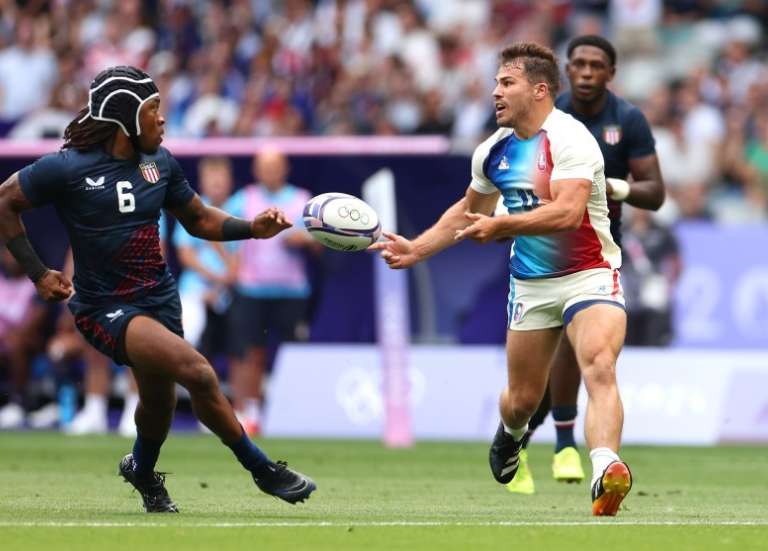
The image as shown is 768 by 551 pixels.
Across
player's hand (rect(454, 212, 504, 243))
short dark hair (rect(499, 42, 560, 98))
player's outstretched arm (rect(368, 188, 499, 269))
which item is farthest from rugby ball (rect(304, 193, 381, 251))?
short dark hair (rect(499, 42, 560, 98))

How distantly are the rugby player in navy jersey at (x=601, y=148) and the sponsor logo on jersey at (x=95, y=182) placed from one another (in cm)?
379

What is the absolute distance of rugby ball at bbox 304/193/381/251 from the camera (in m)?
9.88

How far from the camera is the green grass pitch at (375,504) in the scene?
809 cm

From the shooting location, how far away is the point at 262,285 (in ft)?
59.2

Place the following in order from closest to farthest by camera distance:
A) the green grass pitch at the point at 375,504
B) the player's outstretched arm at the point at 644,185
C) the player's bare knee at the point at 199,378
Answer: the green grass pitch at the point at 375,504
the player's bare knee at the point at 199,378
the player's outstretched arm at the point at 644,185

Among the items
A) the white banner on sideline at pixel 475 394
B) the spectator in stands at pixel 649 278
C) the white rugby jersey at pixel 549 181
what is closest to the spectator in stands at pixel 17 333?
the white banner on sideline at pixel 475 394

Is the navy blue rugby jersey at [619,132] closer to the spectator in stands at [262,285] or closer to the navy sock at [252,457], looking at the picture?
the navy sock at [252,457]

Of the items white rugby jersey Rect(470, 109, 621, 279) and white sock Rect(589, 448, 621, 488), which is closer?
white sock Rect(589, 448, 621, 488)

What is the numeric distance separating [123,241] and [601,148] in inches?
154

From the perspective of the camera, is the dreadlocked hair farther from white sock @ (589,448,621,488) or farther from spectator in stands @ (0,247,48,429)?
spectator in stands @ (0,247,48,429)

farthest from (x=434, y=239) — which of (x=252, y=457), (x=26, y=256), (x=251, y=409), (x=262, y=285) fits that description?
(x=262, y=285)

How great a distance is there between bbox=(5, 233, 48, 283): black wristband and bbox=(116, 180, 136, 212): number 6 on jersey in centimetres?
54

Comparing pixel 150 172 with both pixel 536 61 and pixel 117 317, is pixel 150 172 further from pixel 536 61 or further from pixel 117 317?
pixel 536 61

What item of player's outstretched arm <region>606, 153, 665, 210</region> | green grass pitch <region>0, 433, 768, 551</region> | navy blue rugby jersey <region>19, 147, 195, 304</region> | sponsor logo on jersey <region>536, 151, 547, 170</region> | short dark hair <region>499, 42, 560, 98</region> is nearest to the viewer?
green grass pitch <region>0, 433, 768, 551</region>
